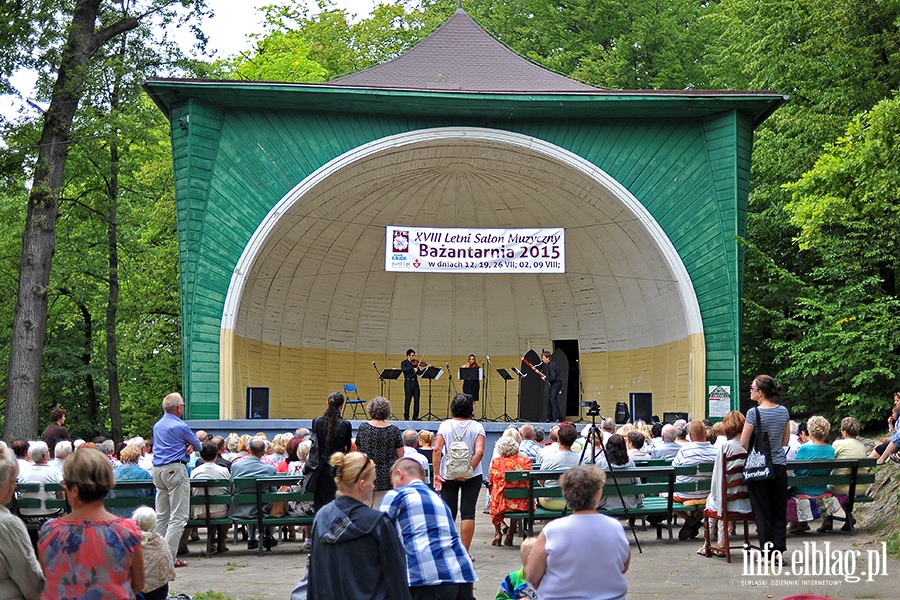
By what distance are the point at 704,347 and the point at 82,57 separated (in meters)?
12.1

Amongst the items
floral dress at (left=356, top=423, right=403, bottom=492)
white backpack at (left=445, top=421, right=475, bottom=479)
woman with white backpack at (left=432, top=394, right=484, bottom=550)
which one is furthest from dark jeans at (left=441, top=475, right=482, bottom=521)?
floral dress at (left=356, top=423, right=403, bottom=492)

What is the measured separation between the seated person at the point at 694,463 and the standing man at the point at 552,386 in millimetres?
9152

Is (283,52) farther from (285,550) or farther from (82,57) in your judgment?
(285,550)

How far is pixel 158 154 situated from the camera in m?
27.0

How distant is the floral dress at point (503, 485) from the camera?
9.73m

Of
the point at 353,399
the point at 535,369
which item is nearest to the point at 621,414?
the point at 535,369

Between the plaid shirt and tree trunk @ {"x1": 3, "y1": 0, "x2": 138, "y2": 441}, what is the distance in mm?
14617

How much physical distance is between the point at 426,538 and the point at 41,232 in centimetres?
1570

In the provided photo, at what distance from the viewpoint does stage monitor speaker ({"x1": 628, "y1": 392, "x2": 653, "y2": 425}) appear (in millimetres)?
18781

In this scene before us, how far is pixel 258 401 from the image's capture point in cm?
1877

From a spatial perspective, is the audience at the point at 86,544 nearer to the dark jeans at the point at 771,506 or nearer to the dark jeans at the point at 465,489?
the dark jeans at the point at 465,489

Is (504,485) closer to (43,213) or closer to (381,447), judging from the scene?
(381,447)

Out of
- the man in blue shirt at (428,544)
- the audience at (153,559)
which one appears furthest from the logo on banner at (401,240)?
the man in blue shirt at (428,544)

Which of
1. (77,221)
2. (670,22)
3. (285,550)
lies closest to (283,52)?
(77,221)
